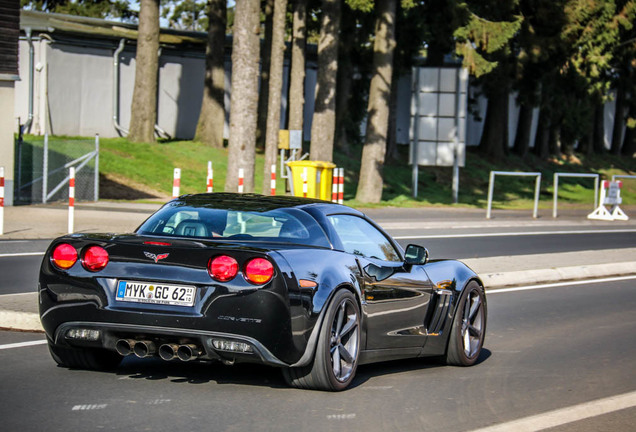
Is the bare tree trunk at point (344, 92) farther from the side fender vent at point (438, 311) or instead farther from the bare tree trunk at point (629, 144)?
the bare tree trunk at point (629, 144)

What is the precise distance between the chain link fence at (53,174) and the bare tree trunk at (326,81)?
23.9 ft

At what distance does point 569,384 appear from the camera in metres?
8.18

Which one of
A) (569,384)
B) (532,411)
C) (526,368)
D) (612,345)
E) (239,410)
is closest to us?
(239,410)

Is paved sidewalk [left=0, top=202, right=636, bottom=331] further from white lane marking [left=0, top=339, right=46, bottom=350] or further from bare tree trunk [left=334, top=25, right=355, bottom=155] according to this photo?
bare tree trunk [left=334, top=25, right=355, bottom=155]

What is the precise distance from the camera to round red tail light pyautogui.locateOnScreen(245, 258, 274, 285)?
22.2 ft

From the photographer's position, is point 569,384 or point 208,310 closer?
point 208,310

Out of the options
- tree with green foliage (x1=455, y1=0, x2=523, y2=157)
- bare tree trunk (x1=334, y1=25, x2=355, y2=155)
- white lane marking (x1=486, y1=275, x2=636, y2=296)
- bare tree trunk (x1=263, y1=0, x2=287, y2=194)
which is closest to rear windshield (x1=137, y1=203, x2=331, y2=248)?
white lane marking (x1=486, y1=275, x2=636, y2=296)

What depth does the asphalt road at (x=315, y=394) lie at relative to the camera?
6.32 meters

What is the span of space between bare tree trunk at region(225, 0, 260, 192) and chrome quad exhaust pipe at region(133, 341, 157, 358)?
2125 cm

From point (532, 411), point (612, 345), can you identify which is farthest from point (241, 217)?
point (612, 345)

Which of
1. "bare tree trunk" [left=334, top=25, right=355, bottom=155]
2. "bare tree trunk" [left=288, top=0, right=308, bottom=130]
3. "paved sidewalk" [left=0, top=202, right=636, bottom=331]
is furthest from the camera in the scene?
"bare tree trunk" [left=334, top=25, right=355, bottom=155]

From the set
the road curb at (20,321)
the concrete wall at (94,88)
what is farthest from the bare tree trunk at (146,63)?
the road curb at (20,321)

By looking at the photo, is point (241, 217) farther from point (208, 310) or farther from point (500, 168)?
point (500, 168)

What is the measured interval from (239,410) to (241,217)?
1.58m
